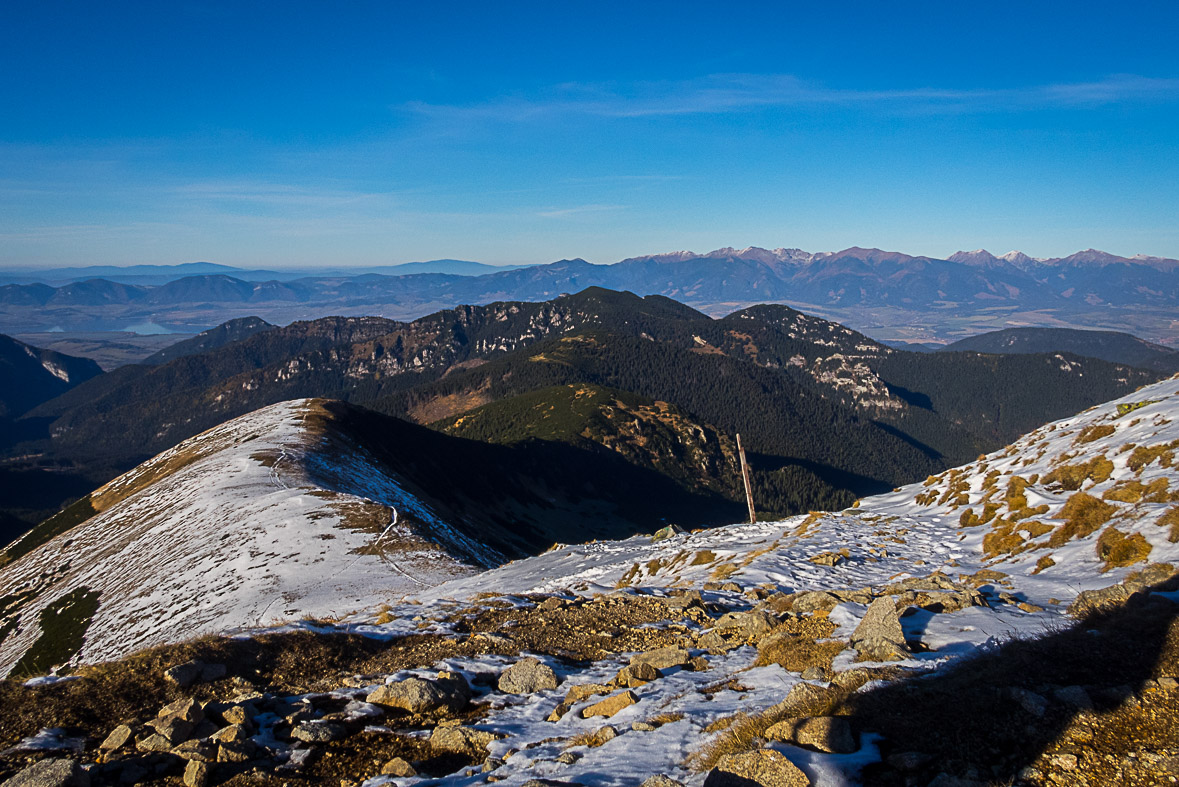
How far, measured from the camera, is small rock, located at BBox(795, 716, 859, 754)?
8.67 meters

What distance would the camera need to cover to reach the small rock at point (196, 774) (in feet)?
33.0

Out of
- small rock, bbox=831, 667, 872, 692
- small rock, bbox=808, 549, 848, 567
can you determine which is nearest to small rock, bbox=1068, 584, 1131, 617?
small rock, bbox=831, 667, 872, 692

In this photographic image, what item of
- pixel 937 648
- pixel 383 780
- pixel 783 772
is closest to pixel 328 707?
pixel 383 780

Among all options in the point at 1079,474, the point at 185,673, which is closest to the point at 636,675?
the point at 185,673

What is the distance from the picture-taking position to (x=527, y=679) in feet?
48.1

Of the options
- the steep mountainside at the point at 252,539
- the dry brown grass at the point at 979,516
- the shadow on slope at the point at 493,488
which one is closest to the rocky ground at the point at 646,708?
the dry brown grass at the point at 979,516

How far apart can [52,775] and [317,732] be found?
396cm

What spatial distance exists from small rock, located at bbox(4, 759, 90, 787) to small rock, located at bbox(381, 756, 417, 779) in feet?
15.8

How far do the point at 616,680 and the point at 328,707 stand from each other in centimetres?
658

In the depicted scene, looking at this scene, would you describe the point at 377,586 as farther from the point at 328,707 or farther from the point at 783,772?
the point at 783,772

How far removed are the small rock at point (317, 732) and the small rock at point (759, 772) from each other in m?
7.77

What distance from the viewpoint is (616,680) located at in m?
14.4

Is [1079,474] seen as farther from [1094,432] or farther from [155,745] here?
[155,745]

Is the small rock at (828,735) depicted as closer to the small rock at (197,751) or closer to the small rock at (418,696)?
the small rock at (418,696)
